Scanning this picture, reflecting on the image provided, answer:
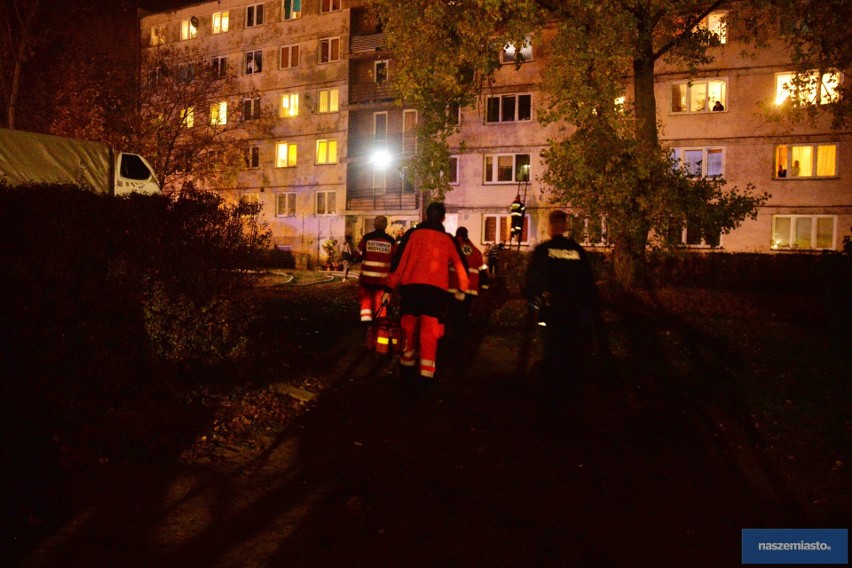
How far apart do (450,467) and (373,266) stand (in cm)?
457

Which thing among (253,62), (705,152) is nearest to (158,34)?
(253,62)

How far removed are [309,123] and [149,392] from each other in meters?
36.5

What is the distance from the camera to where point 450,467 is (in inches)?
217

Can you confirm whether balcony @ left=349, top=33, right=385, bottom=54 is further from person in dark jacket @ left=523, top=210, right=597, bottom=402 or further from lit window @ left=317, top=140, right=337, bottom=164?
person in dark jacket @ left=523, top=210, right=597, bottom=402

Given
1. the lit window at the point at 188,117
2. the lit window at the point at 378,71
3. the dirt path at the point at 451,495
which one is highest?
the lit window at the point at 378,71

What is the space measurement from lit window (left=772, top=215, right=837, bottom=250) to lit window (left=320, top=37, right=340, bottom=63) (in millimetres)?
25204

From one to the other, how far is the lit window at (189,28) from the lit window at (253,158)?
926cm

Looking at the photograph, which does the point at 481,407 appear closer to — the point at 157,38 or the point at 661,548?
the point at 661,548

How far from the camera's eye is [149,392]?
6355mm

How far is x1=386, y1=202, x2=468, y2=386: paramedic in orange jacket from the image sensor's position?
7254mm

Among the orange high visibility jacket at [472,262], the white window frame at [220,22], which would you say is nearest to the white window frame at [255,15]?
the white window frame at [220,22]

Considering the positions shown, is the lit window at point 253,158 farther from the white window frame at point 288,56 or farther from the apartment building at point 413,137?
the white window frame at point 288,56

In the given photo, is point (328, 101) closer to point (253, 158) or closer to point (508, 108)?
point (253, 158)

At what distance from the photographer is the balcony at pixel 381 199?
38.4m
